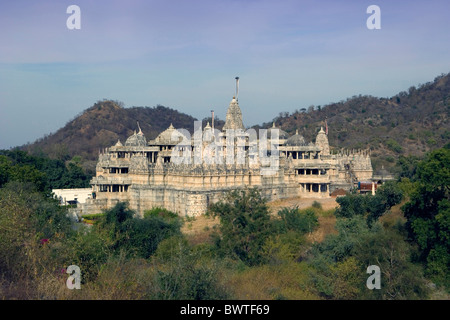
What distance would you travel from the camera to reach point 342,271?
31109 mm

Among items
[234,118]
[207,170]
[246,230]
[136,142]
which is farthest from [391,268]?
[136,142]

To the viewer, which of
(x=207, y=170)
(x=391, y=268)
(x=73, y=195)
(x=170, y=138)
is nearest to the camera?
(x=391, y=268)

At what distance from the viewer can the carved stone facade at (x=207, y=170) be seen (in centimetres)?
5106

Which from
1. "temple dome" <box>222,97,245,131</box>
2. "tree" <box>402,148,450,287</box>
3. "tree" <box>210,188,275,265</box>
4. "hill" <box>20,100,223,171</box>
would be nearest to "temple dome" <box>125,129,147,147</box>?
"temple dome" <box>222,97,245,131</box>

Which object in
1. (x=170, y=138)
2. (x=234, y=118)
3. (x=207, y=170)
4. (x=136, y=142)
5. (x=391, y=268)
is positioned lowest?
(x=391, y=268)

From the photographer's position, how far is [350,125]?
402 ft

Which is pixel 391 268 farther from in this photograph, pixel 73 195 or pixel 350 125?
pixel 350 125

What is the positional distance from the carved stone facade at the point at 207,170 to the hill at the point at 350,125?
31.9 meters

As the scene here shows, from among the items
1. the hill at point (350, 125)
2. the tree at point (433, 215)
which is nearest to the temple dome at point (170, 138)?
Answer: the tree at point (433, 215)

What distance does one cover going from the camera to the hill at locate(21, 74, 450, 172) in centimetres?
10369

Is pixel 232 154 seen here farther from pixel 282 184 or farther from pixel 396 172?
pixel 396 172

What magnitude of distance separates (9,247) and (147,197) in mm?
25295

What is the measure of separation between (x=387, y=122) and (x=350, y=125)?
25.1 ft
